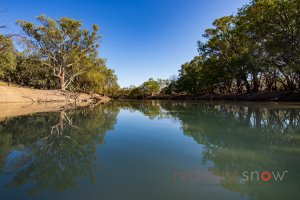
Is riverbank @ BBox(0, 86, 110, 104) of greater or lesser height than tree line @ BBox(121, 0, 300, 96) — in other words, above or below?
below

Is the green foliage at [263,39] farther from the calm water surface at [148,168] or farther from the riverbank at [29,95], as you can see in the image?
the riverbank at [29,95]

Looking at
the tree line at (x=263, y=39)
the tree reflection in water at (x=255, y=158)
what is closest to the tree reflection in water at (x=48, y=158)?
the tree reflection in water at (x=255, y=158)

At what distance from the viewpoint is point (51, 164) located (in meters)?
4.37

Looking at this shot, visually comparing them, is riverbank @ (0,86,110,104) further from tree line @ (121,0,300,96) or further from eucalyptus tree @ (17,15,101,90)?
tree line @ (121,0,300,96)

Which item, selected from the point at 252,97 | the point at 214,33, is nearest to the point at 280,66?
the point at 252,97

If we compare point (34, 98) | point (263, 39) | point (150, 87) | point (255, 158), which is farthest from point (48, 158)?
point (150, 87)

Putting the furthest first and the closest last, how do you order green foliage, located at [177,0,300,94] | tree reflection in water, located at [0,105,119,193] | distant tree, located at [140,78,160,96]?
distant tree, located at [140,78,160,96] < green foliage, located at [177,0,300,94] < tree reflection in water, located at [0,105,119,193]

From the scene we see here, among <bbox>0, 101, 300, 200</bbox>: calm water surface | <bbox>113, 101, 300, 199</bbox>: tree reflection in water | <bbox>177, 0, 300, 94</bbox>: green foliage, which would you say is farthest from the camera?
<bbox>177, 0, 300, 94</bbox>: green foliage

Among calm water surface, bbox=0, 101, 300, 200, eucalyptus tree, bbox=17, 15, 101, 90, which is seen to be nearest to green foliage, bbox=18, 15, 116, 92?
eucalyptus tree, bbox=17, 15, 101, 90

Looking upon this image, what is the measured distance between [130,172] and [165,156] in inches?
54.6

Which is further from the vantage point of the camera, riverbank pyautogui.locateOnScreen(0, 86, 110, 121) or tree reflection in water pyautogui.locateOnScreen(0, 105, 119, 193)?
riverbank pyautogui.locateOnScreen(0, 86, 110, 121)

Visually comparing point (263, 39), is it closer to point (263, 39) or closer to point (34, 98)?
point (263, 39)
